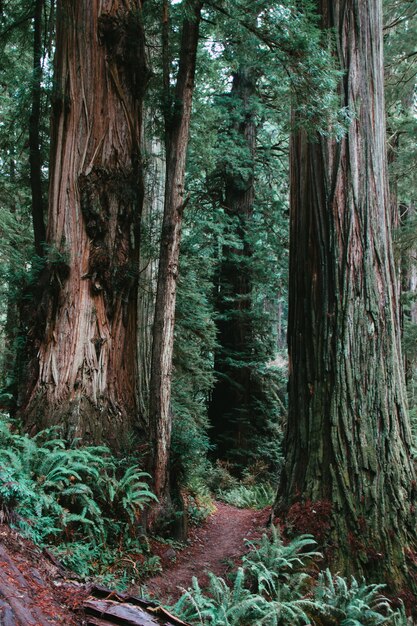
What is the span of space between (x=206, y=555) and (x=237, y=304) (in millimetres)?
7728

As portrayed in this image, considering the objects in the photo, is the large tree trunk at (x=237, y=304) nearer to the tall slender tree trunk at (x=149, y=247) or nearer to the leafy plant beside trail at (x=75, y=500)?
the tall slender tree trunk at (x=149, y=247)

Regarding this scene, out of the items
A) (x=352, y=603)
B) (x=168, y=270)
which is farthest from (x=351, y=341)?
(x=352, y=603)

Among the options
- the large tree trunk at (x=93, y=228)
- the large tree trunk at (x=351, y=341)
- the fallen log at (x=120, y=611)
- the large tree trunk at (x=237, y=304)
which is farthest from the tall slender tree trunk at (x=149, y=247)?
the fallen log at (x=120, y=611)

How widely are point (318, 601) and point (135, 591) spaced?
1.56 metres

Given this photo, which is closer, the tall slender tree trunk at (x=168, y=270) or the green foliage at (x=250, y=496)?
the tall slender tree trunk at (x=168, y=270)

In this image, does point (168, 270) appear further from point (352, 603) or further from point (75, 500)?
point (352, 603)

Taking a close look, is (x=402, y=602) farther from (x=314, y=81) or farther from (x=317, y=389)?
(x=314, y=81)

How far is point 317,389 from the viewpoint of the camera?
5.57 metres

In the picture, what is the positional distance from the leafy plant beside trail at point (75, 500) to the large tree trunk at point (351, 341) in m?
1.71

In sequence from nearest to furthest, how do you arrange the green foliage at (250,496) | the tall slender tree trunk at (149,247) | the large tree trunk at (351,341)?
1. the large tree trunk at (351,341)
2. the tall slender tree trunk at (149,247)
3. the green foliage at (250,496)

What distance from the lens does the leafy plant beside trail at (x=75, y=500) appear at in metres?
4.05

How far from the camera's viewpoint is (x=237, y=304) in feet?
42.7

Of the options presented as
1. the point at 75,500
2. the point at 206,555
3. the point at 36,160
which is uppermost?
the point at 36,160

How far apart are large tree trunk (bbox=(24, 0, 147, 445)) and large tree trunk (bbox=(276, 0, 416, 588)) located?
82.5 inches
